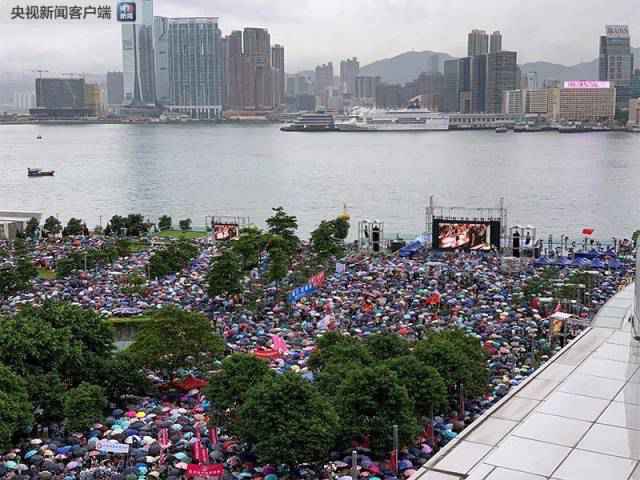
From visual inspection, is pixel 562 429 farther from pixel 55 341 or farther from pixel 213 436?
pixel 55 341

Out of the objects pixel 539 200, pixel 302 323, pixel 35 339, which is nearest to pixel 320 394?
pixel 35 339

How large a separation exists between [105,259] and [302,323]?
24.4ft

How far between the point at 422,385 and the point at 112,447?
10.9 ft

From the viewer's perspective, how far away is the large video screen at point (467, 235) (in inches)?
810

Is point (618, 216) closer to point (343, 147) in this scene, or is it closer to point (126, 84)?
point (343, 147)

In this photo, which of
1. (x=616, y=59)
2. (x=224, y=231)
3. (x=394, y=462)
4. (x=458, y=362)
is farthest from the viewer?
(x=616, y=59)

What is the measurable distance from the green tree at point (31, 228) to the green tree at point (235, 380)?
17896 millimetres

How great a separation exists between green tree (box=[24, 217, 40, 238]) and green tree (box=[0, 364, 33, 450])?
56.0 feet

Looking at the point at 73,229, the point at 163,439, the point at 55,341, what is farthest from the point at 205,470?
the point at 73,229

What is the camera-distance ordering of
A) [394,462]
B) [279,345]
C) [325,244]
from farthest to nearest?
[325,244] → [279,345] → [394,462]

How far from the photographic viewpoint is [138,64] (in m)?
151

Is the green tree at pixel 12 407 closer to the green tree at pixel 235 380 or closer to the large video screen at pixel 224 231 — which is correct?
the green tree at pixel 235 380

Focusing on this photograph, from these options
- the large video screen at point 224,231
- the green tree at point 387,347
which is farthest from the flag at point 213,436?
the large video screen at point 224,231

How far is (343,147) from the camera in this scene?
7675cm
